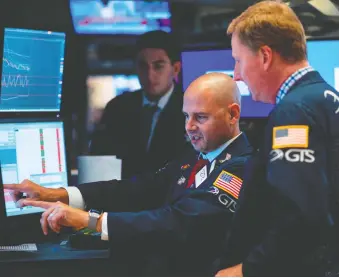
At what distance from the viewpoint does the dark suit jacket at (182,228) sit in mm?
2270

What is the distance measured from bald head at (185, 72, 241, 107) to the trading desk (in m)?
0.73

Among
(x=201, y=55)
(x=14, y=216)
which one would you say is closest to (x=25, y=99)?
(x=14, y=216)

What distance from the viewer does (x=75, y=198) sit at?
9.06 ft

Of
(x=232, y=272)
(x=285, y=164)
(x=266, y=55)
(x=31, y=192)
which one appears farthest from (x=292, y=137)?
(x=31, y=192)

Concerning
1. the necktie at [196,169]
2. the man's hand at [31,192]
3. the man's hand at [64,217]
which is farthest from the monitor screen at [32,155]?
the necktie at [196,169]

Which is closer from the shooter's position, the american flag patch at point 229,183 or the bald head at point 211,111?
the american flag patch at point 229,183

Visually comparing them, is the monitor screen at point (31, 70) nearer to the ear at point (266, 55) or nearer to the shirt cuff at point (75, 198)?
the shirt cuff at point (75, 198)

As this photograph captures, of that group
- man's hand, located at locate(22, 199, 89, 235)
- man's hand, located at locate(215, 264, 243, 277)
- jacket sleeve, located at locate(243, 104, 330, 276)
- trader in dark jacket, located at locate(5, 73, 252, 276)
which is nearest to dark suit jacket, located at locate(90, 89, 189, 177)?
trader in dark jacket, located at locate(5, 73, 252, 276)

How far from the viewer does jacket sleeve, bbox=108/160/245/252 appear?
227 cm

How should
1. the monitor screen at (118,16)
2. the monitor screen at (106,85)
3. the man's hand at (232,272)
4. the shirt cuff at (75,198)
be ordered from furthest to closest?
1. the monitor screen at (106,85)
2. the monitor screen at (118,16)
3. the shirt cuff at (75,198)
4. the man's hand at (232,272)

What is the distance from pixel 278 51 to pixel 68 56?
4.47ft

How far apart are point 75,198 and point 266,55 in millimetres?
1103

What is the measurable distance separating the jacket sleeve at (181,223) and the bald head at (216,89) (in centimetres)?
38

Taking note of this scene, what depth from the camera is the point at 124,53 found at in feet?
28.4
